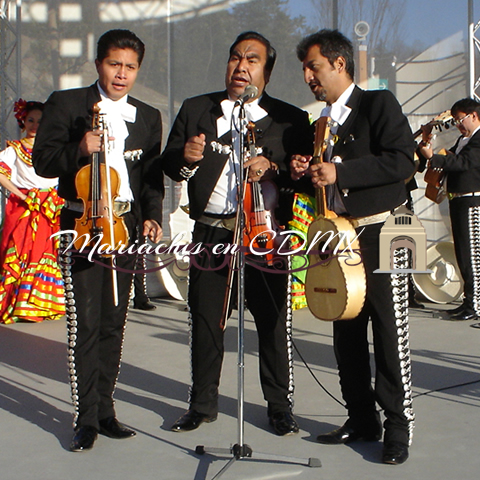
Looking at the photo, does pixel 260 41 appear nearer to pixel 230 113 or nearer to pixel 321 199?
pixel 230 113

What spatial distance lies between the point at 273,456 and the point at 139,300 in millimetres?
4436

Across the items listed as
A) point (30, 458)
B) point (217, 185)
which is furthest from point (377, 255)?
point (30, 458)

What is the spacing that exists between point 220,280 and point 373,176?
3.07ft

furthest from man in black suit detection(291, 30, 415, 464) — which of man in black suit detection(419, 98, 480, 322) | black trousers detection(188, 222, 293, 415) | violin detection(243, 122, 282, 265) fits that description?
man in black suit detection(419, 98, 480, 322)

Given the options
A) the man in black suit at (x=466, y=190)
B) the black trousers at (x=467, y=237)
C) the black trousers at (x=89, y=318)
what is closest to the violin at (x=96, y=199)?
the black trousers at (x=89, y=318)

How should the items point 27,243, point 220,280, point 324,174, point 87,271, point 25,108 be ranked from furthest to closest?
point 27,243
point 25,108
point 220,280
point 87,271
point 324,174

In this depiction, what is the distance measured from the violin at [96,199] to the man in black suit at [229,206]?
39 centimetres

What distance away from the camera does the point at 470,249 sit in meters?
6.56

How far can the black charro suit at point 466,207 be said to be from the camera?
6352mm

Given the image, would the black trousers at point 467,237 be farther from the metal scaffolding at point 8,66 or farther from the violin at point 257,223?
the metal scaffolding at point 8,66

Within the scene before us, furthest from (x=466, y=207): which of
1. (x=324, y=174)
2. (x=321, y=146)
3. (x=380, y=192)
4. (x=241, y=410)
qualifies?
(x=241, y=410)

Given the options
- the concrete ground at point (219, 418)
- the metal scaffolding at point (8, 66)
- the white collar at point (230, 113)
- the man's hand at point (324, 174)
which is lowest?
the concrete ground at point (219, 418)

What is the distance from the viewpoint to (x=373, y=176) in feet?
9.91

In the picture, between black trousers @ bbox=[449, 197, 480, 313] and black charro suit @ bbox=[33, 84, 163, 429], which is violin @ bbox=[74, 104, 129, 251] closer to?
black charro suit @ bbox=[33, 84, 163, 429]
